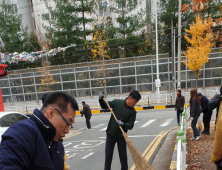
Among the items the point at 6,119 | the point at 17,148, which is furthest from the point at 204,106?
the point at 6,119

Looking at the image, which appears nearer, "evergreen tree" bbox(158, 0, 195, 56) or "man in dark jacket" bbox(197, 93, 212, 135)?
"man in dark jacket" bbox(197, 93, 212, 135)

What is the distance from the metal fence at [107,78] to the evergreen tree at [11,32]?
172 inches

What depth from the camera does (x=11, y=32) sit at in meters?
24.2

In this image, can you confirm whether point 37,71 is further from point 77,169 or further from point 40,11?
point 77,169

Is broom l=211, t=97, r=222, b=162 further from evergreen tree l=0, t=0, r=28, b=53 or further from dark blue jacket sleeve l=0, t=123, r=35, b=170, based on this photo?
evergreen tree l=0, t=0, r=28, b=53

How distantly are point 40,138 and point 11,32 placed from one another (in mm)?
28023

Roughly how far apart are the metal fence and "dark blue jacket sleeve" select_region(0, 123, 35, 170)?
60.2 ft

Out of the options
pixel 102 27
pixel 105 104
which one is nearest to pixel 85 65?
pixel 102 27

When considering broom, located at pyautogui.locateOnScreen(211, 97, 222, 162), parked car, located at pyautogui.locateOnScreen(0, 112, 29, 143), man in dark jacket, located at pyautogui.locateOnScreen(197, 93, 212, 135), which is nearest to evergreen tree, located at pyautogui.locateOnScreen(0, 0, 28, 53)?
parked car, located at pyautogui.locateOnScreen(0, 112, 29, 143)

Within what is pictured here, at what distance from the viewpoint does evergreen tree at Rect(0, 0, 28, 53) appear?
2364cm

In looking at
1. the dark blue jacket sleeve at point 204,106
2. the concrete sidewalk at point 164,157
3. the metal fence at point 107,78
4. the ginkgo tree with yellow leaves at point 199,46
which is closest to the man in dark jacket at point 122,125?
the concrete sidewalk at point 164,157

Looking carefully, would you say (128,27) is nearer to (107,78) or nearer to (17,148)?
(107,78)

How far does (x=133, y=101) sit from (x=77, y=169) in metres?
2.57

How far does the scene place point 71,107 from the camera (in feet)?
4.93
